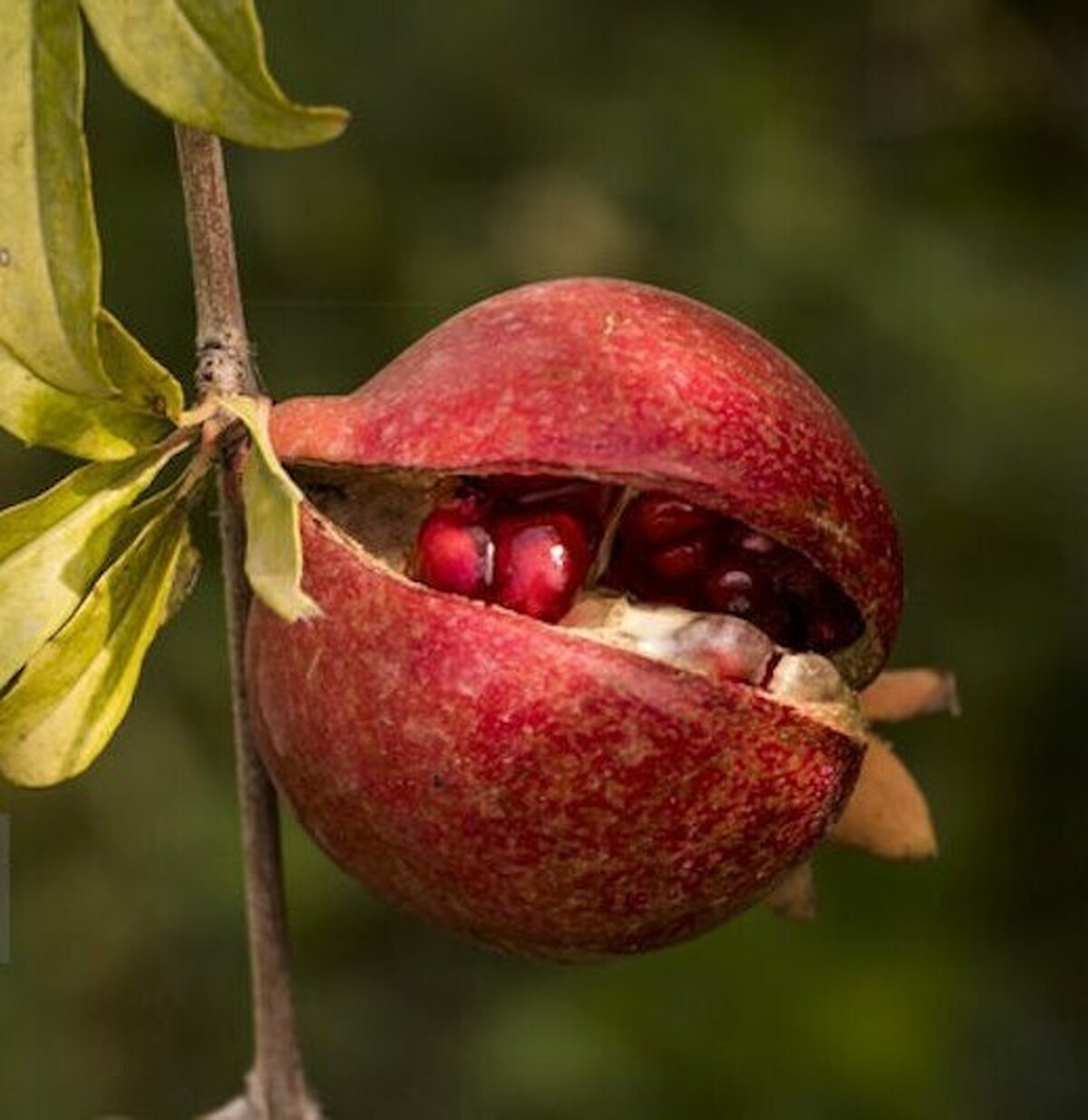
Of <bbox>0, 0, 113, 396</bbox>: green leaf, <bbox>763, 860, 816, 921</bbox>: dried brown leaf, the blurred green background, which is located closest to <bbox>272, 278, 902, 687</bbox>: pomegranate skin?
<bbox>0, 0, 113, 396</bbox>: green leaf

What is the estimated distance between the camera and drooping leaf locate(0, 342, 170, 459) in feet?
5.36

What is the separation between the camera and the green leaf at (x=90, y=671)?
1.68 m

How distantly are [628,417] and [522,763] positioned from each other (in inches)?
8.9

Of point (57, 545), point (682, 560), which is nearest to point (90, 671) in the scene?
point (57, 545)

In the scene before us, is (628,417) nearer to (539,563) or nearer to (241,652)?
(539,563)

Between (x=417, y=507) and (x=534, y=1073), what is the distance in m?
1.68

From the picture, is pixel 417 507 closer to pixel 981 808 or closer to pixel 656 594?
pixel 656 594

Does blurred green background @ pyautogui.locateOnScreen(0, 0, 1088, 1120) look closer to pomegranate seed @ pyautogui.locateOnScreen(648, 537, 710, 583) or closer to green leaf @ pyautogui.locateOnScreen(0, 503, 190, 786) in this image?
pomegranate seed @ pyautogui.locateOnScreen(648, 537, 710, 583)

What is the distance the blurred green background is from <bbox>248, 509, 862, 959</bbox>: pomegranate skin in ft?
5.20

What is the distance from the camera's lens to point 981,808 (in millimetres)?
3463

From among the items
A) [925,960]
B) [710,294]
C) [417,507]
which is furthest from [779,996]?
[417,507]

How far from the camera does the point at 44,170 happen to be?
157cm

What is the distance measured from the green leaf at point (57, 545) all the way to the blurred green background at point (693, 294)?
1.70m

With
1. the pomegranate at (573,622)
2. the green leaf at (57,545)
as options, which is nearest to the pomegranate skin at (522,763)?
the pomegranate at (573,622)
